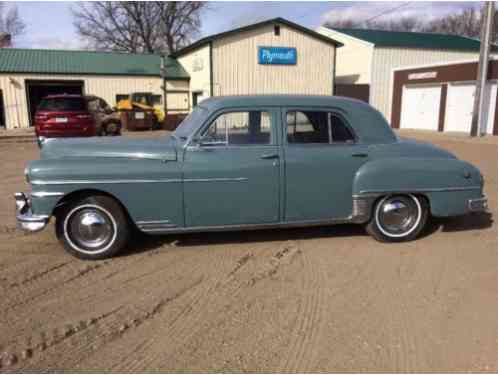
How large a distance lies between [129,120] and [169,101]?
21.9ft

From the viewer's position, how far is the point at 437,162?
5.07 m

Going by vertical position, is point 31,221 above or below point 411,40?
below

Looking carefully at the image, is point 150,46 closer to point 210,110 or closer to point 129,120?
point 129,120

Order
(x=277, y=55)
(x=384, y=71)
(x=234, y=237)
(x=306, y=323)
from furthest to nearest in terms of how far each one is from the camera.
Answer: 1. (x=384, y=71)
2. (x=277, y=55)
3. (x=234, y=237)
4. (x=306, y=323)

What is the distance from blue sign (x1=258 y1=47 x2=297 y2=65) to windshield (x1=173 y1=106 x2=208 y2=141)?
22549 mm

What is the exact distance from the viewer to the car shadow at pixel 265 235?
A: 5086 mm

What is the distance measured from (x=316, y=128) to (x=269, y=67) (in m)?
23.1

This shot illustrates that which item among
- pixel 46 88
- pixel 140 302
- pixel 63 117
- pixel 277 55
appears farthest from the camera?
pixel 46 88

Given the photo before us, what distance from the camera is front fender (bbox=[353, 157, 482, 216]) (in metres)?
4.86

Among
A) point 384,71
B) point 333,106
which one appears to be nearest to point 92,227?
point 333,106

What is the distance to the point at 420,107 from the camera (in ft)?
83.1

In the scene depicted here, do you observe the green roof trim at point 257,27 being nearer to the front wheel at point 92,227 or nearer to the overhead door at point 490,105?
the overhead door at point 490,105

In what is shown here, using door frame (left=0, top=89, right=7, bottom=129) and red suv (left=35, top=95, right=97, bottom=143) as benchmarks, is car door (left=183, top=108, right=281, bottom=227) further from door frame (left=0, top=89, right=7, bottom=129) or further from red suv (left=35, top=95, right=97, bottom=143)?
door frame (left=0, top=89, right=7, bottom=129)

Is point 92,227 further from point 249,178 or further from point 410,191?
point 410,191
